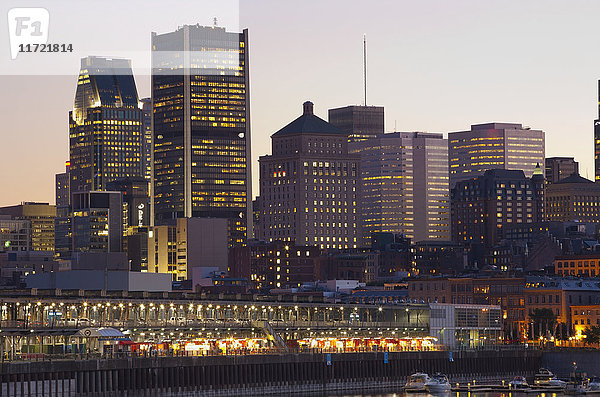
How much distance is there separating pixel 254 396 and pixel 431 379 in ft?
89.3

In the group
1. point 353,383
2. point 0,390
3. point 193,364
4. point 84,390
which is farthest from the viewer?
point 353,383

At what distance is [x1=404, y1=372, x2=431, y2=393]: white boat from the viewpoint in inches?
7534

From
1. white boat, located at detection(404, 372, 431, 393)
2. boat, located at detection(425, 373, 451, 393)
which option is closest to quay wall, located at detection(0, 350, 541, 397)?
white boat, located at detection(404, 372, 431, 393)

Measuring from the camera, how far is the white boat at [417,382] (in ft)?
628

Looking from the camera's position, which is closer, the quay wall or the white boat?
the quay wall

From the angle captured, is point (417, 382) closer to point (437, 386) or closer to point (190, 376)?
Answer: point (437, 386)

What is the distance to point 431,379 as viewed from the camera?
19438 cm

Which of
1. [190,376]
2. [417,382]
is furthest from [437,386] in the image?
[190,376]

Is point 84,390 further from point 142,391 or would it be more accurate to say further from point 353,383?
point 353,383

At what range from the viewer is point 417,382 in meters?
193

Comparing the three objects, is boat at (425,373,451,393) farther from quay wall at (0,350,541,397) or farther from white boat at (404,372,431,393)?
quay wall at (0,350,541,397)

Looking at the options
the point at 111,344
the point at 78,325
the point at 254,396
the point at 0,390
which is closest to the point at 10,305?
the point at 78,325

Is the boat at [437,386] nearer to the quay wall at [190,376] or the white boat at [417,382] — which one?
the white boat at [417,382]

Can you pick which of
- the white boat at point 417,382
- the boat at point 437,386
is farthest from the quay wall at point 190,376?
the boat at point 437,386
